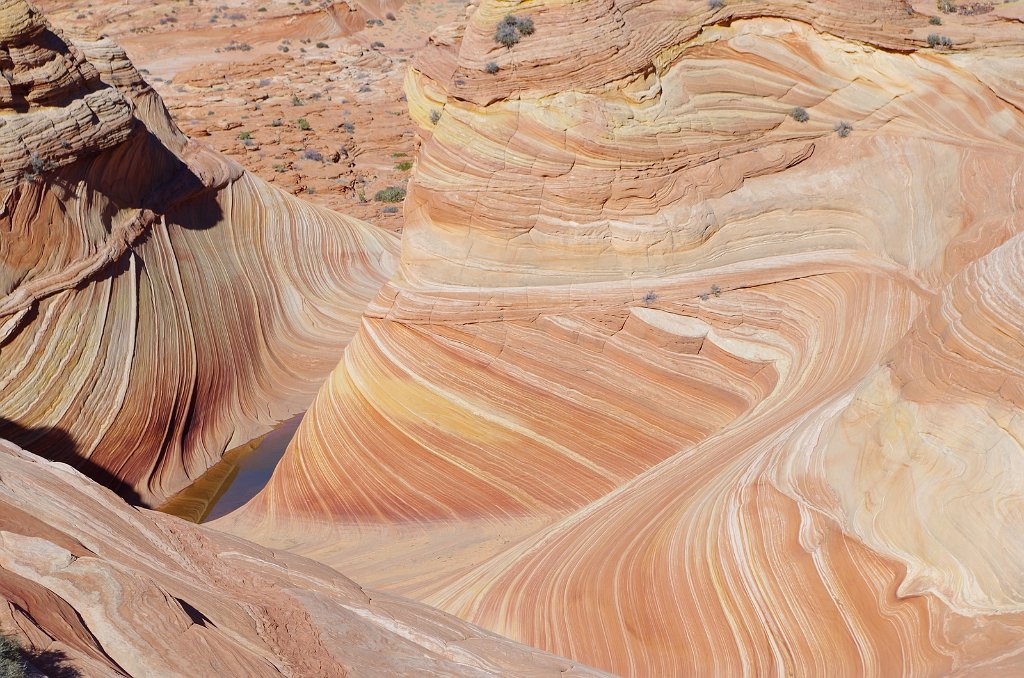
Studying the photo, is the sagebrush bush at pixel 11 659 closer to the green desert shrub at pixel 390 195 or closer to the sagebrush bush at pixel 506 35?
the sagebrush bush at pixel 506 35

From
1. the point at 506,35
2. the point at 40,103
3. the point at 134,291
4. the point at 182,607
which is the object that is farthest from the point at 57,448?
the point at 182,607

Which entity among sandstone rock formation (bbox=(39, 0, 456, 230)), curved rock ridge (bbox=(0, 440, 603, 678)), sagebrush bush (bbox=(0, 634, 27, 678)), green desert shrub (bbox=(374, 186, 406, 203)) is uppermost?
sagebrush bush (bbox=(0, 634, 27, 678))

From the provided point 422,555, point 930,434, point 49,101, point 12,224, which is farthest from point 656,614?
point 49,101

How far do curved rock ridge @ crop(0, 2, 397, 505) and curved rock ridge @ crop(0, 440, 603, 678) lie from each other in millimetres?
5448

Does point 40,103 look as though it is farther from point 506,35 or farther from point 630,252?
point 630,252

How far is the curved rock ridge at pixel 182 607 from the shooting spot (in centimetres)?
422

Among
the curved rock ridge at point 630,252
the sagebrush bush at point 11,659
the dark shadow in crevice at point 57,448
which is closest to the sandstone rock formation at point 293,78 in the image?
the curved rock ridge at point 630,252

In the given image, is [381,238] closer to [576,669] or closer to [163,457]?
[163,457]

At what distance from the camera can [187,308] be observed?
1370cm

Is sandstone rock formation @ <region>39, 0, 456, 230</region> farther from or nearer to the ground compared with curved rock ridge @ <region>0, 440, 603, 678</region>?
nearer to the ground

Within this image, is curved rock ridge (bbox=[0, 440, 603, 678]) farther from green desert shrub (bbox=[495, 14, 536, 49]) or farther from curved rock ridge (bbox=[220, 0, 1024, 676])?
green desert shrub (bbox=[495, 14, 536, 49])

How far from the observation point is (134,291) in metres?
12.9

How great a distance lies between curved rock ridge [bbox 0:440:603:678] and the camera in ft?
13.9

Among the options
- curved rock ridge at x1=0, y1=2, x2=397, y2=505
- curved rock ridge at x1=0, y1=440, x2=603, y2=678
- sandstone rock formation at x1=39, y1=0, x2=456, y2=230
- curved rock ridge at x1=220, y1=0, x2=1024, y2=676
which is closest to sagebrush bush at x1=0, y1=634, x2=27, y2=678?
curved rock ridge at x1=0, y1=440, x2=603, y2=678
